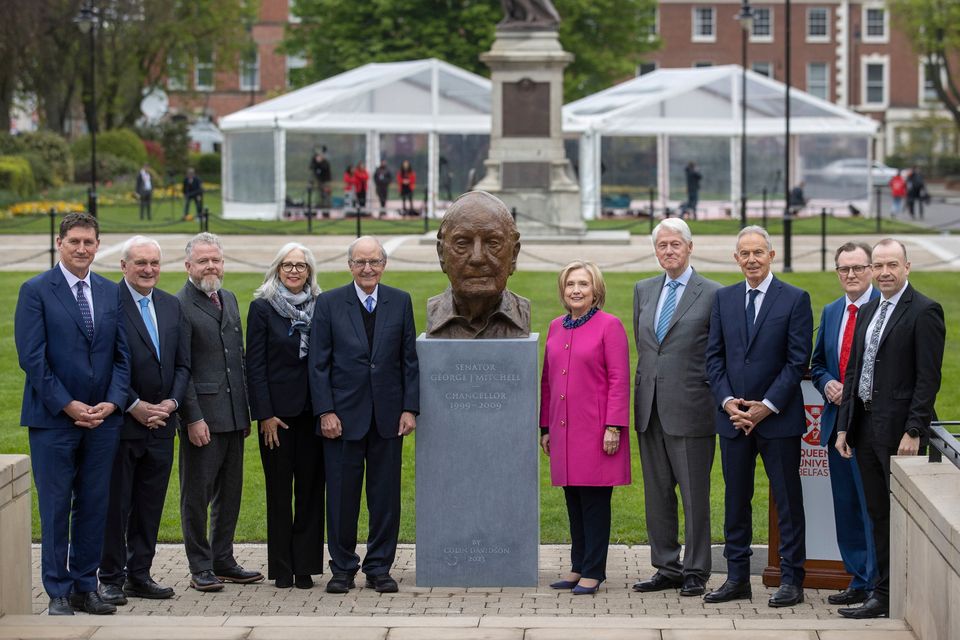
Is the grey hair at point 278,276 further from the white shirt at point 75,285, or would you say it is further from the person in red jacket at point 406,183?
the person in red jacket at point 406,183

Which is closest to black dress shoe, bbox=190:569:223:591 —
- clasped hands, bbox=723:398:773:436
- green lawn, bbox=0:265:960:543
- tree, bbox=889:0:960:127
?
green lawn, bbox=0:265:960:543

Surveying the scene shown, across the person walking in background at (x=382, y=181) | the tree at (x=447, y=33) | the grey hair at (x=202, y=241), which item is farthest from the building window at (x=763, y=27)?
the grey hair at (x=202, y=241)

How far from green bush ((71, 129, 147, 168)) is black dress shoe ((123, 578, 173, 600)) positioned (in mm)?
47042

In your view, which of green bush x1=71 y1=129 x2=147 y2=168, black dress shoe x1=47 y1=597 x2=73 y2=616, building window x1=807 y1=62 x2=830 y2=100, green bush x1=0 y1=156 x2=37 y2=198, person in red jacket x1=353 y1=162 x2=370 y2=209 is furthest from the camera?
building window x1=807 y1=62 x2=830 y2=100

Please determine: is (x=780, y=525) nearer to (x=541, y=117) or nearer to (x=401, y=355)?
(x=401, y=355)

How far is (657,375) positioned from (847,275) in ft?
3.70

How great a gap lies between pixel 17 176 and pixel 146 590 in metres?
35.9

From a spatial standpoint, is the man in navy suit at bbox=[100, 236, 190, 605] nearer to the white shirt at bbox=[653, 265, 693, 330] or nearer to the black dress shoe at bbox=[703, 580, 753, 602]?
the white shirt at bbox=[653, 265, 693, 330]

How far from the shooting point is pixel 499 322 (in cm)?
885

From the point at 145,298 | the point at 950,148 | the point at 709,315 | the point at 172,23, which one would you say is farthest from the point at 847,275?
the point at 950,148

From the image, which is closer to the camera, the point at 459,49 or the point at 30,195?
the point at 30,195

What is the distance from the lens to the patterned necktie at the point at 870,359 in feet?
26.1

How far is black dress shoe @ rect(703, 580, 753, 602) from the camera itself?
8.23 m

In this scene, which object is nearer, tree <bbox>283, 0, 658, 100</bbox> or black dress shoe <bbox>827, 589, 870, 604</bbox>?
black dress shoe <bbox>827, 589, 870, 604</bbox>
